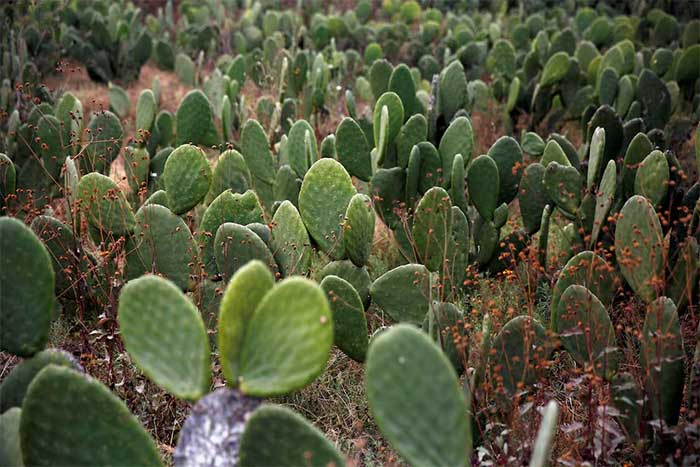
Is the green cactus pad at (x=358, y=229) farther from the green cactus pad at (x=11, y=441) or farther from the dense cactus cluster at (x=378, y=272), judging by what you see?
the green cactus pad at (x=11, y=441)

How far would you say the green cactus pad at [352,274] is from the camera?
2.36 m

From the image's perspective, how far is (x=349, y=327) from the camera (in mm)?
2059

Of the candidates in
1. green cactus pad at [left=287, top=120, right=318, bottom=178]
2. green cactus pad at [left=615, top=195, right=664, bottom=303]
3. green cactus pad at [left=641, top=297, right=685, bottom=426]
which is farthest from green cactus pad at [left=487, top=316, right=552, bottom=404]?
green cactus pad at [left=287, top=120, right=318, bottom=178]

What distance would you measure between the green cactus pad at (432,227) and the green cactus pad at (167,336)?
1.00m

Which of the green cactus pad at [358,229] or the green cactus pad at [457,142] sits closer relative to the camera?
the green cactus pad at [358,229]

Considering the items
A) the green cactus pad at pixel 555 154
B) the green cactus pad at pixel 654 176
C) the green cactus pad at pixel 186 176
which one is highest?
the green cactus pad at pixel 654 176

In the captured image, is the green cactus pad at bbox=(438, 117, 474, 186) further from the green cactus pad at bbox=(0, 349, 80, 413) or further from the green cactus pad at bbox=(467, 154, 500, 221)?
the green cactus pad at bbox=(0, 349, 80, 413)

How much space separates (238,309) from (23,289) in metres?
0.52

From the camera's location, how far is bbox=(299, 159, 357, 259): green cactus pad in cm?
240

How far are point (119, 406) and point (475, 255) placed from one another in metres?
1.70

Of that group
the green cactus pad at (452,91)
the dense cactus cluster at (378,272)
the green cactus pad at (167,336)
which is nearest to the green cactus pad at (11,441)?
the dense cactus cluster at (378,272)

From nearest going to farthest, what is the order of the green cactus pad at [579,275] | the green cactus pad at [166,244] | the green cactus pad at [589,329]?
the green cactus pad at [589,329], the green cactus pad at [579,275], the green cactus pad at [166,244]

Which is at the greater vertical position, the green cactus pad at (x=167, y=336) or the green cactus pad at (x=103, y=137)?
the green cactus pad at (x=167, y=336)

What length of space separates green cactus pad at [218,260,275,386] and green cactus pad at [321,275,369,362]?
50 centimetres
